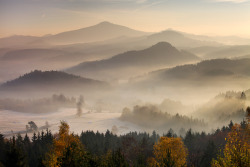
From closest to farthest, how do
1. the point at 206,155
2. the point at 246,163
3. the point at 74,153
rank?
the point at 246,163 → the point at 74,153 → the point at 206,155

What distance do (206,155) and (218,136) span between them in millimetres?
54418

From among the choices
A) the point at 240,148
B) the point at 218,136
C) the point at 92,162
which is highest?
the point at 240,148

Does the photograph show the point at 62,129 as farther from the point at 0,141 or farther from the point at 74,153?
the point at 0,141

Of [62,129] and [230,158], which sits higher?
[62,129]

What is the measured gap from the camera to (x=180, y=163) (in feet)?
194

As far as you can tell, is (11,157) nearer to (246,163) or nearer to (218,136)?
(246,163)

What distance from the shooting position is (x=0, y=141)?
121438 millimetres

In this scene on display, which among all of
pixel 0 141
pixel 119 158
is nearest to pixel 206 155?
pixel 119 158

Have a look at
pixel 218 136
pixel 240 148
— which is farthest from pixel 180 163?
pixel 218 136

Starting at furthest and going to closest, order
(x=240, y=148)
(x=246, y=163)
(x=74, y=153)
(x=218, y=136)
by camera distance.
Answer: (x=218, y=136) < (x=74, y=153) < (x=240, y=148) < (x=246, y=163)

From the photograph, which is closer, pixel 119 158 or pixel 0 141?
pixel 119 158

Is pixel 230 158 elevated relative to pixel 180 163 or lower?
elevated

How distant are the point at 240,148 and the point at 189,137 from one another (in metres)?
97.2

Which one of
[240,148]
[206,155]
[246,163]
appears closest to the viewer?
[246,163]
